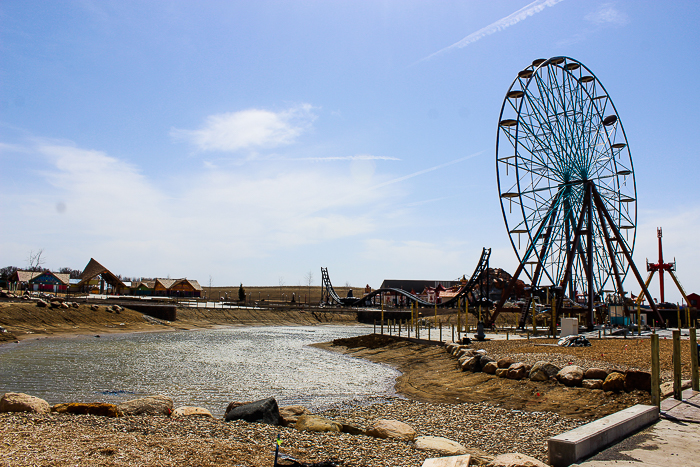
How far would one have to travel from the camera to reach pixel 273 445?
7156mm

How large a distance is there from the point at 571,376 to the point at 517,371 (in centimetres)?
225

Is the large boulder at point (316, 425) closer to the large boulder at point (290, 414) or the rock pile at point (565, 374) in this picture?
the large boulder at point (290, 414)

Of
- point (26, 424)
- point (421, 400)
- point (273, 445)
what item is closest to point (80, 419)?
point (26, 424)

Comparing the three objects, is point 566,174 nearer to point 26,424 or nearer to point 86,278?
point 26,424

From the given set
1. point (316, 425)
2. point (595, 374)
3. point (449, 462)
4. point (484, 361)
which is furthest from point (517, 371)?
point (449, 462)

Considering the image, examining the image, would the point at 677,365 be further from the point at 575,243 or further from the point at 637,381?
the point at 575,243

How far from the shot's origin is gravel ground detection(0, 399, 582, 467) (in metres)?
6.14

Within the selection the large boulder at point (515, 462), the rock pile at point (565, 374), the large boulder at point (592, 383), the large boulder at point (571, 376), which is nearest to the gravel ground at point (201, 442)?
the large boulder at point (515, 462)

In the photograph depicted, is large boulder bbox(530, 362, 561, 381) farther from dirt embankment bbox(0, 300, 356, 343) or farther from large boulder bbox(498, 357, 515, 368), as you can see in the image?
dirt embankment bbox(0, 300, 356, 343)

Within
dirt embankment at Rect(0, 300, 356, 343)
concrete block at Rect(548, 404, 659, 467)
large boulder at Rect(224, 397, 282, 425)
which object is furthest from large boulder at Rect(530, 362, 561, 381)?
dirt embankment at Rect(0, 300, 356, 343)

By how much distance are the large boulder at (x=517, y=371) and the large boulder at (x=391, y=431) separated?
24.5ft

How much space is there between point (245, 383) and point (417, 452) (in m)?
12.4

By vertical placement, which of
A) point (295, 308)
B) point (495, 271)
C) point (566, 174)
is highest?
point (566, 174)

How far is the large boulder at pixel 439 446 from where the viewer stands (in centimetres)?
733
